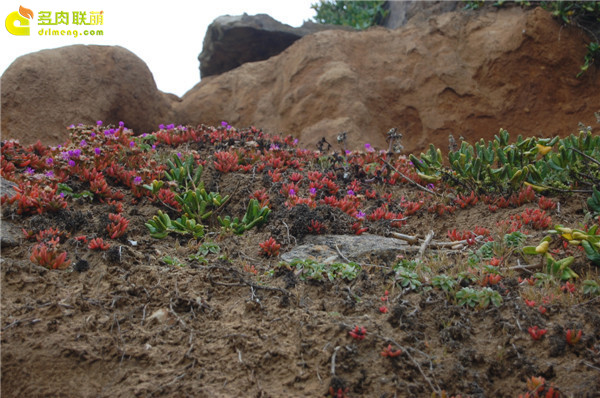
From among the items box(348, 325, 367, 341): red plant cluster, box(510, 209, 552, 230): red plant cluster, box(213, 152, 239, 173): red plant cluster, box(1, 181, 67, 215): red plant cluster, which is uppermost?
box(213, 152, 239, 173): red plant cluster

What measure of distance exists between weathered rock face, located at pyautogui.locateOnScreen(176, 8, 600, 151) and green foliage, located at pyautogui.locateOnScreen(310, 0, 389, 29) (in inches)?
101

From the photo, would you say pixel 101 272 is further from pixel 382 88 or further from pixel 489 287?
pixel 382 88

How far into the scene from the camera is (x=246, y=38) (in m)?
12.2

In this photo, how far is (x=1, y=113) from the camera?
345 inches

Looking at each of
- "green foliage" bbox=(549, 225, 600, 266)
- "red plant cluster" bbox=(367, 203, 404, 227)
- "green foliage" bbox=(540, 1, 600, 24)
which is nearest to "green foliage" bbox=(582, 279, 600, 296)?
"green foliage" bbox=(549, 225, 600, 266)

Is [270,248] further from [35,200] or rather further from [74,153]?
[74,153]

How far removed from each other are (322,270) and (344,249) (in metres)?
0.63

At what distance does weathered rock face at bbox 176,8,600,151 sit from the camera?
29.4 ft

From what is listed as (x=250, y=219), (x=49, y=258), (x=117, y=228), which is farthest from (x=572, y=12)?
(x=49, y=258)

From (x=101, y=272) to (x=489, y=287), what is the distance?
8.91 feet

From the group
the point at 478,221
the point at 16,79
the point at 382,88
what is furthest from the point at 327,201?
the point at 16,79

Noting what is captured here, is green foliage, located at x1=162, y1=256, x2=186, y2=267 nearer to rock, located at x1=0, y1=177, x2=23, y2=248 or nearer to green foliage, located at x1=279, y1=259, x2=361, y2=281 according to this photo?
green foliage, located at x1=279, y1=259, x2=361, y2=281

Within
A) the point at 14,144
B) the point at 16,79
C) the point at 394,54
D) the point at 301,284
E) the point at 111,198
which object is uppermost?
the point at 394,54

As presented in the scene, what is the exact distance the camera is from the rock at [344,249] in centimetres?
432
